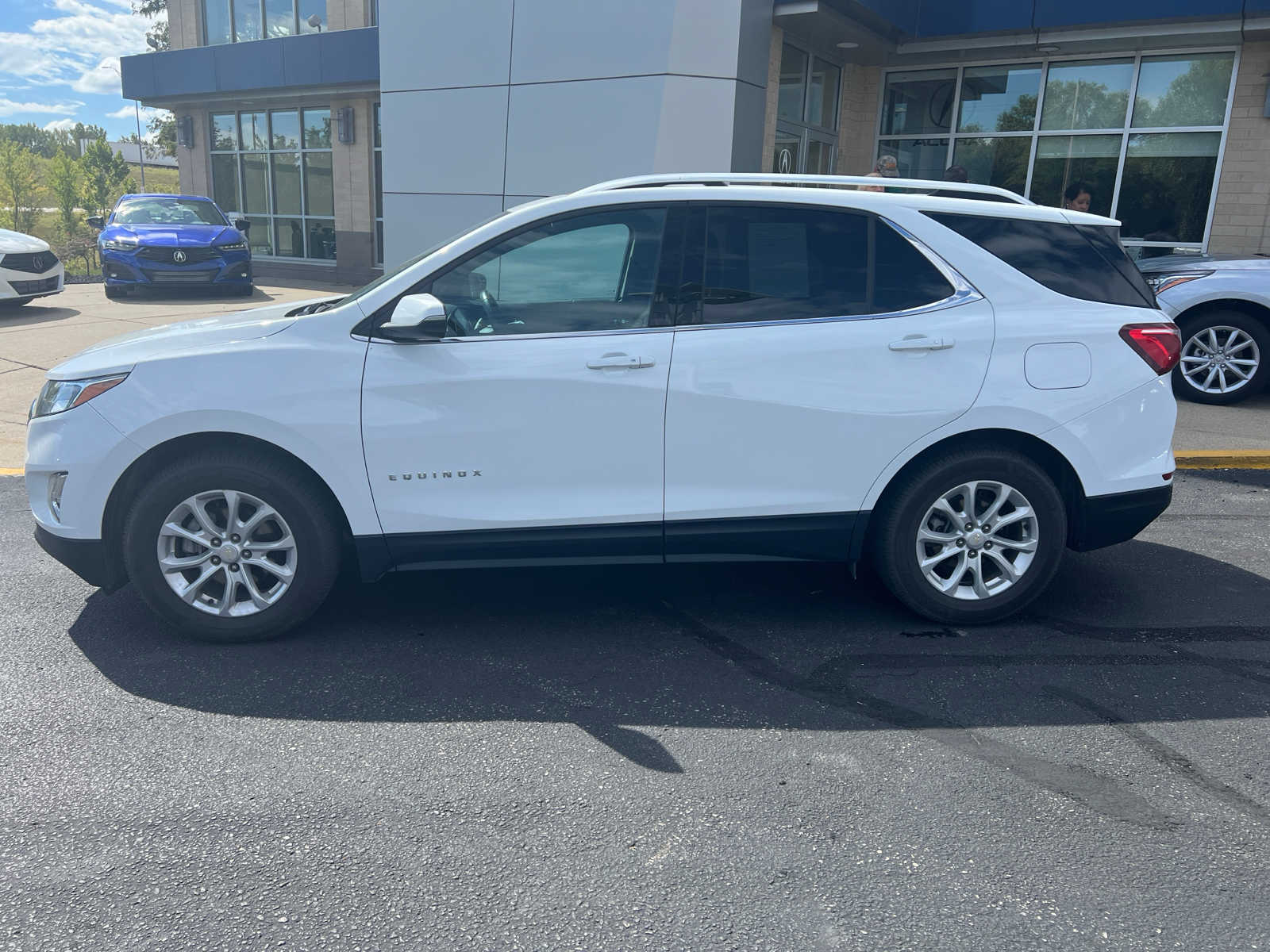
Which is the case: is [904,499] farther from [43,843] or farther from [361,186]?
[361,186]

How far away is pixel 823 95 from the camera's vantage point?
13.3 meters

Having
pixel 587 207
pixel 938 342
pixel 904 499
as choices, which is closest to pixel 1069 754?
pixel 904 499

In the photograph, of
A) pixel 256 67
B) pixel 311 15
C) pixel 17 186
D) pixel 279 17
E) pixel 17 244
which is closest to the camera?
pixel 17 244

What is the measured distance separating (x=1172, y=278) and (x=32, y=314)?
13.9 m

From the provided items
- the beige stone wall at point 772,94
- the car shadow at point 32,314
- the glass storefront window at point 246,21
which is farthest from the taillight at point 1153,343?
the glass storefront window at point 246,21

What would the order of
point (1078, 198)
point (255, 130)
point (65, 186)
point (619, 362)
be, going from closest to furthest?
point (619, 362) < point (1078, 198) < point (255, 130) < point (65, 186)

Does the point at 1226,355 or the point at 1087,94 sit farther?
the point at 1087,94

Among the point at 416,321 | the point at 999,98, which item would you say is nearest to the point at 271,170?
the point at 999,98

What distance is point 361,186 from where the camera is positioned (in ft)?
66.8

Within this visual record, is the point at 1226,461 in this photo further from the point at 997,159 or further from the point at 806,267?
the point at 997,159

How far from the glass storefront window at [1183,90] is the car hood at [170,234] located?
13.2 metres

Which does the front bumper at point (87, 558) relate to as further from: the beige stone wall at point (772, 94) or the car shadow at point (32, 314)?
the car shadow at point (32, 314)

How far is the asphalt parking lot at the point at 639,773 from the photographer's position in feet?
8.41

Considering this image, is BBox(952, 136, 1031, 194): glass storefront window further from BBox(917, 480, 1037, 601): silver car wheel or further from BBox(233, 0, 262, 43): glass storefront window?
BBox(233, 0, 262, 43): glass storefront window
